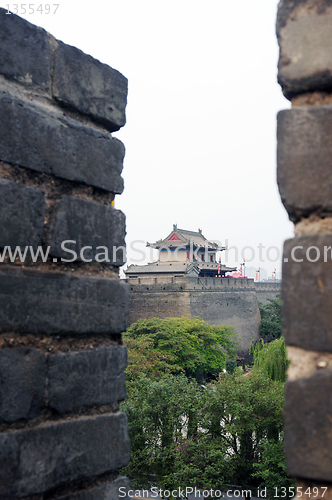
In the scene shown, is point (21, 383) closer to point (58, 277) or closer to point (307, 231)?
point (58, 277)

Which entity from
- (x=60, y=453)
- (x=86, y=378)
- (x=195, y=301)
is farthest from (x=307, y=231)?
(x=195, y=301)

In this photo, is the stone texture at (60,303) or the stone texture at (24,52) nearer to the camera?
the stone texture at (60,303)

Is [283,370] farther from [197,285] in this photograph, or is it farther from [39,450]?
[39,450]

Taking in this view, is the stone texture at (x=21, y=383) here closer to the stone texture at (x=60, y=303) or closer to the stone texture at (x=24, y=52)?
the stone texture at (x=60, y=303)

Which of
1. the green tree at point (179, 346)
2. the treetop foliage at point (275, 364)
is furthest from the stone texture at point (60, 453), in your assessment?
the green tree at point (179, 346)

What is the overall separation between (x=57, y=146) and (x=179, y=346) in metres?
17.2

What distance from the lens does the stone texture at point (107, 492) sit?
178 cm

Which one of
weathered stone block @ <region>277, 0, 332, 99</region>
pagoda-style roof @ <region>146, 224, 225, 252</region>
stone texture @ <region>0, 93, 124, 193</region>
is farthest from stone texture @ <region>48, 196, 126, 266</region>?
pagoda-style roof @ <region>146, 224, 225, 252</region>

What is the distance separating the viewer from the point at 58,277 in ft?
5.95

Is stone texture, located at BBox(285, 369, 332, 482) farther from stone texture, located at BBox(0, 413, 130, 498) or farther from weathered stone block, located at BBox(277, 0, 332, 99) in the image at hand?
stone texture, located at BBox(0, 413, 130, 498)

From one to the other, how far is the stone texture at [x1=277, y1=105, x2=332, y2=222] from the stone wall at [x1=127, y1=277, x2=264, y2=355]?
2251cm

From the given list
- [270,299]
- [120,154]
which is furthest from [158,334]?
[120,154]

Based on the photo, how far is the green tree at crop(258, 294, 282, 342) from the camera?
1075 inches

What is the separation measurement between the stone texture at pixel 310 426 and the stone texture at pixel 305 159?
16.3 inches
